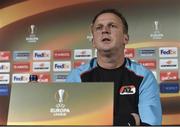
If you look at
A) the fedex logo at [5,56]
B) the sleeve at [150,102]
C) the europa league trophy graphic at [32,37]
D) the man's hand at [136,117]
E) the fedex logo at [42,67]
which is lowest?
the man's hand at [136,117]

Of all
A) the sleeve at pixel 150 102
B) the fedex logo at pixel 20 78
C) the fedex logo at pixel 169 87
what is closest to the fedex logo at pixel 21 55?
the fedex logo at pixel 20 78

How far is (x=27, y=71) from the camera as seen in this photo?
276 cm

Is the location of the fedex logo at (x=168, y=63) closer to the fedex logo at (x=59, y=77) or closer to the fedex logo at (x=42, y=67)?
the fedex logo at (x=59, y=77)

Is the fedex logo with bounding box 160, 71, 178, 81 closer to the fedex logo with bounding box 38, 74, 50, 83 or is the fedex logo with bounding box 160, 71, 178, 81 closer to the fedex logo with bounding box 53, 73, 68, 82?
the fedex logo with bounding box 53, 73, 68, 82

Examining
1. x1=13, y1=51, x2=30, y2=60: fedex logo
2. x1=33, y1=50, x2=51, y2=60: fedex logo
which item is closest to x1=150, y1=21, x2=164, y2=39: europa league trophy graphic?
x1=33, y1=50, x2=51, y2=60: fedex logo

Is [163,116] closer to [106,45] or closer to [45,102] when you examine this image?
[106,45]

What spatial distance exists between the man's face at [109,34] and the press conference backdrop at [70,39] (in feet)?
0.19

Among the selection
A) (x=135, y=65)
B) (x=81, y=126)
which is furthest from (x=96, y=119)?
(x=135, y=65)

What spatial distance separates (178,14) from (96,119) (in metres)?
0.97

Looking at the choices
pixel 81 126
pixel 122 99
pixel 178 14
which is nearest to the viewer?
pixel 81 126

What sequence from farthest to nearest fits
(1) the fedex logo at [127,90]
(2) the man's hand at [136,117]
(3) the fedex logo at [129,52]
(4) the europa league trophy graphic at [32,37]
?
(4) the europa league trophy graphic at [32,37], (3) the fedex logo at [129,52], (1) the fedex logo at [127,90], (2) the man's hand at [136,117]

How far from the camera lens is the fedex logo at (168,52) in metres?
2.66

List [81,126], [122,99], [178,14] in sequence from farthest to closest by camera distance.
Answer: [178,14], [122,99], [81,126]

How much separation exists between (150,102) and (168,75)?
210mm
